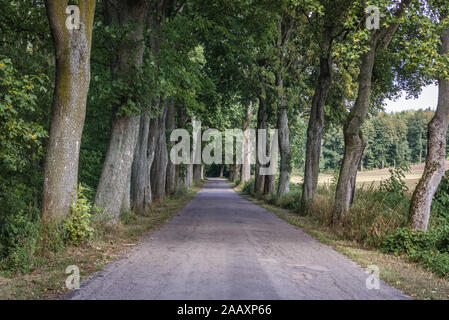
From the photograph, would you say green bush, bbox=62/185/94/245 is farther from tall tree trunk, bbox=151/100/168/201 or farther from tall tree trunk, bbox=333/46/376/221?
tall tree trunk, bbox=151/100/168/201

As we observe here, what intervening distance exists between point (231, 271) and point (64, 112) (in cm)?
521

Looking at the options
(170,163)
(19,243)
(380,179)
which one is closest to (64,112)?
(19,243)

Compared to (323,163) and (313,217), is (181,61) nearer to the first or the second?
(313,217)

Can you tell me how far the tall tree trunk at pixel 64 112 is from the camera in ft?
31.7

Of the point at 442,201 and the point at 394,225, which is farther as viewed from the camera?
the point at 442,201

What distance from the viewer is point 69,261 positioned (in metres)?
8.46

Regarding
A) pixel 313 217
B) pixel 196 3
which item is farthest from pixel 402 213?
pixel 196 3

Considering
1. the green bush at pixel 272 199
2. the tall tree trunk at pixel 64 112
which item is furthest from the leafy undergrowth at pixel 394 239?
the green bush at pixel 272 199

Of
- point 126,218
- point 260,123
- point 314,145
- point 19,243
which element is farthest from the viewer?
point 260,123

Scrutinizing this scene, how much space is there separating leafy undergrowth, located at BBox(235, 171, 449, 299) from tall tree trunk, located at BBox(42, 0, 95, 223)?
6603 mm

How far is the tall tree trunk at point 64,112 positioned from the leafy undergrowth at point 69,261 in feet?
1.93

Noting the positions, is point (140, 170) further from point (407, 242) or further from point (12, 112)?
point (407, 242)

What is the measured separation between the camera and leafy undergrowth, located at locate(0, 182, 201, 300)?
255 inches

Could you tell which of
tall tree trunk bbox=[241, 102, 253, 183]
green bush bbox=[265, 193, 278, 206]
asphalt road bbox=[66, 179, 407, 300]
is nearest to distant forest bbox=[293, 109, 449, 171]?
tall tree trunk bbox=[241, 102, 253, 183]
